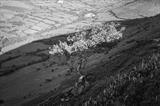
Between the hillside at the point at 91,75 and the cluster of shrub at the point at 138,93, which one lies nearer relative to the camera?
the cluster of shrub at the point at 138,93

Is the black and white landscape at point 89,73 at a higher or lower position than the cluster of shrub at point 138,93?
lower

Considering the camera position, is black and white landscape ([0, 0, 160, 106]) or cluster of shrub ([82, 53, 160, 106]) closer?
cluster of shrub ([82, 53, 160, 106])

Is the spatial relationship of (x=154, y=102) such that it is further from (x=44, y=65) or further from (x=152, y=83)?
(x=44, y=65)

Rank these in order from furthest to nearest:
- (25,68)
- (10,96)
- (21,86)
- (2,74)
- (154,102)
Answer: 1. (25,68)
2. (2,74)
3. (21,86)
4. (10,96)
5. (154,102)

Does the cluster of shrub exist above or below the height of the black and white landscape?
above

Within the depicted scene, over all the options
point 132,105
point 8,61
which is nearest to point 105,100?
point 132,105

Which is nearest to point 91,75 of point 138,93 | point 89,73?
point 89,73

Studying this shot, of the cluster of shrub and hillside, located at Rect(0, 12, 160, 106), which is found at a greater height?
the cluster of shrub

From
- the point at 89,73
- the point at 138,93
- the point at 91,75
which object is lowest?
the point at 89,73

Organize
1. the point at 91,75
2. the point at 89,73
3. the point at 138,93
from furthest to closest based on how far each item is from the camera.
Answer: the point at 89,73
the point at 91,75
the point at 138,93

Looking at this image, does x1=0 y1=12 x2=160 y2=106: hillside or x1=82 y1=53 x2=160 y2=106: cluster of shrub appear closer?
x1=82 y1=53 x2=160 y2=106: cluster of shrub

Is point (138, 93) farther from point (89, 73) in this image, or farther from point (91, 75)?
point (89, 73)
